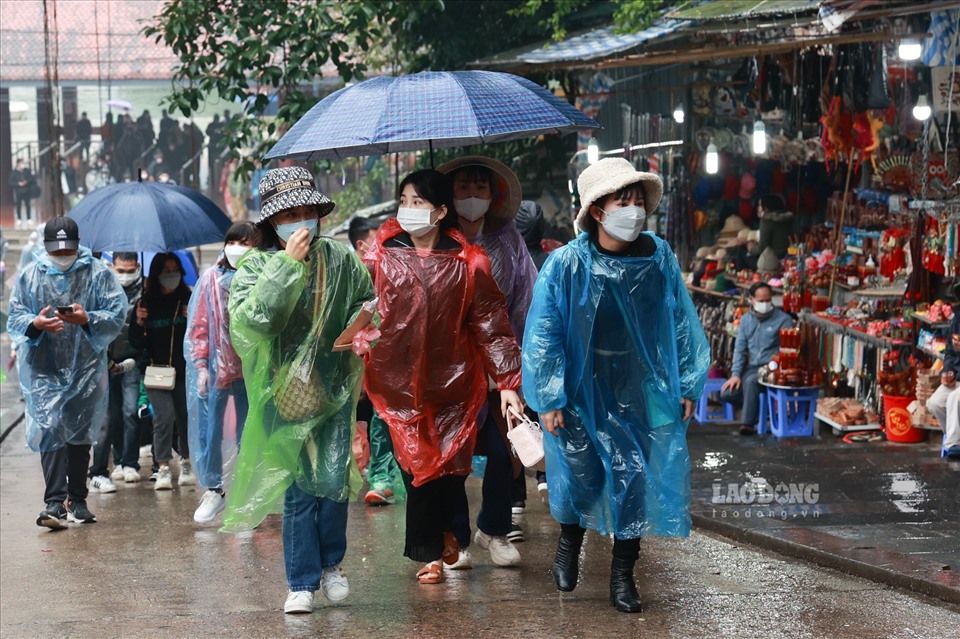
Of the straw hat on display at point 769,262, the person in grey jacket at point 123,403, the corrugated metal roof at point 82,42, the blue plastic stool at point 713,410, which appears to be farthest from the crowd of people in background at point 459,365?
the corrugated metal roof at point 82,42

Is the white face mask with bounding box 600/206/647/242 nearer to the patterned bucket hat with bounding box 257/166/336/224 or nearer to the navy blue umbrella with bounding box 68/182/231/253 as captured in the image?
the patterned bucket hat with bounding box 257/166/336/224

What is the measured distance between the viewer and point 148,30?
14.3 metres

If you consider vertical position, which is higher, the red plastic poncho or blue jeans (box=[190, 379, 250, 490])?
the red plastic poncho

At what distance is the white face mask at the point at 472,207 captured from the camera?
23.0 feet

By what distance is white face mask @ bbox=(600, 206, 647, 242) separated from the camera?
602 cm

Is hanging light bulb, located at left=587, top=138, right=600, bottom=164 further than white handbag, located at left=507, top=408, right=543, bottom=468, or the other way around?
hanging light bulb, located at left=587, top=138, right=600, bottom=164

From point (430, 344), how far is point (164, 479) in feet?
13.2

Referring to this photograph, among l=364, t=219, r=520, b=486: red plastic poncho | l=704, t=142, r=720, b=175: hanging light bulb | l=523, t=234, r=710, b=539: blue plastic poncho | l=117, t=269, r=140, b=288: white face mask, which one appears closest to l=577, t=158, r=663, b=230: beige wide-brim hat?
l=523, t=234, r=710, b=539: blue plastic poncho

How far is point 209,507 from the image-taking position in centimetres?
872

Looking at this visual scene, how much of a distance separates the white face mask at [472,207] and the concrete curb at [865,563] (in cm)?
221

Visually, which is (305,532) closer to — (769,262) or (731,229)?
(769,262)

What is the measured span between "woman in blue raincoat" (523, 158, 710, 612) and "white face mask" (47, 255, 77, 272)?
3563 mm

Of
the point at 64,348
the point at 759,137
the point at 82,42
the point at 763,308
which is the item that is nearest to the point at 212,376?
the point at 64,348

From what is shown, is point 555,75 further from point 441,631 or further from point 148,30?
point 441,631
